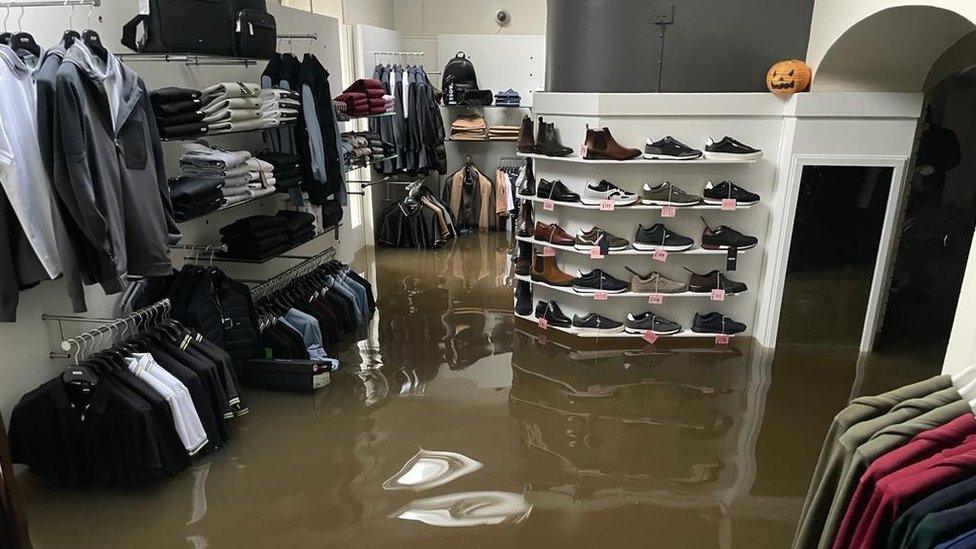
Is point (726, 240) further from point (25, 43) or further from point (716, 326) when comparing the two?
point (25, 43)

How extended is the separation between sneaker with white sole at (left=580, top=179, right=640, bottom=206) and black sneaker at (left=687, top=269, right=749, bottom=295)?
72 cm

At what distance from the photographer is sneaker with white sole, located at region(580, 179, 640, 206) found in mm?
4184

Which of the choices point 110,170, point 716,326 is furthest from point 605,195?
point 110,170

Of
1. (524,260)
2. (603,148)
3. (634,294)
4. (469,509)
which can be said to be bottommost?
(469,509)

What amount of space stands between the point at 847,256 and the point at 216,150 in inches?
162

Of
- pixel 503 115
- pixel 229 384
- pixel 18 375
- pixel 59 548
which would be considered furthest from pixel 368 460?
pixel 503 115

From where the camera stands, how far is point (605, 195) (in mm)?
4199

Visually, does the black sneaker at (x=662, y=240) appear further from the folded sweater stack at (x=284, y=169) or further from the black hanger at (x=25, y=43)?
the black hanger at (x=25, y=43)

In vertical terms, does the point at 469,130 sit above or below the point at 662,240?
above

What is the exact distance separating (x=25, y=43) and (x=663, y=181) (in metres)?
3.57

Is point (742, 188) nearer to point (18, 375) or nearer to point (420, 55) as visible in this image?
point (18, 375)

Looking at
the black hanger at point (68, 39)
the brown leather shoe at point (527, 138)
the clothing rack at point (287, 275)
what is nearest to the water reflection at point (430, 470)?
the clothing rack at point (287, 275)

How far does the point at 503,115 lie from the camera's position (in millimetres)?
7961

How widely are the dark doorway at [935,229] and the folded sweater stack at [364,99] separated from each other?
4057mm
